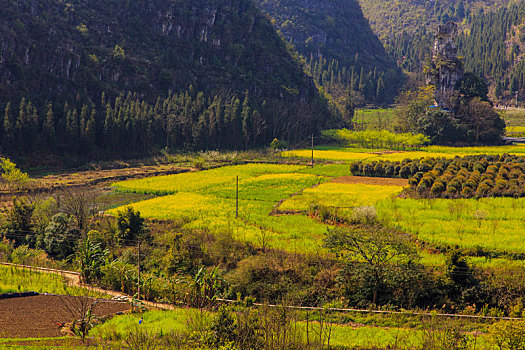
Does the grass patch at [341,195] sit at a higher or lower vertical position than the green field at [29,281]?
higher

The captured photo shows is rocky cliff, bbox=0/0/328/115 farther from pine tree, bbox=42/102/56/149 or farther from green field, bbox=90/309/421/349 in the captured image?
green field, bbox=90/309/421/349

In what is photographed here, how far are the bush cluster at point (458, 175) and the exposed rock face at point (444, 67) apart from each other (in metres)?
55.5

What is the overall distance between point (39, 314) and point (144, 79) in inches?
3521

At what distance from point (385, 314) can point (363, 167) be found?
43126 mm

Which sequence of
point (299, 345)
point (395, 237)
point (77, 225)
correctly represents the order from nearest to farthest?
point (299, 345), point (395, 237), point (77, 225)

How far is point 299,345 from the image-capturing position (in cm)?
1605

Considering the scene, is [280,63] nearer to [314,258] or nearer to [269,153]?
[269,153]

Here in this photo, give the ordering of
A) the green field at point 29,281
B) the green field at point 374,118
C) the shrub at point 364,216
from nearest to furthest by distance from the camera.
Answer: the green field at point 29,281 < the shrub at point 364,216 < the green field at point 374,118

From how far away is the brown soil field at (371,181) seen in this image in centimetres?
5719

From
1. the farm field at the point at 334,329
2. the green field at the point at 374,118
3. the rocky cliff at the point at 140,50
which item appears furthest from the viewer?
the green field at the point at 374,118

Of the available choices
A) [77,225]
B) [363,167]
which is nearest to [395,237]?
[77,225]

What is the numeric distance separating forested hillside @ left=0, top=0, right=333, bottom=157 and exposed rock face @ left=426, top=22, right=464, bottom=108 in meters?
29.0

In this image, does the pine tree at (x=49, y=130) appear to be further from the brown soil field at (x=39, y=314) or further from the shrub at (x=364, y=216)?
the shrub at (x=364, y=216)

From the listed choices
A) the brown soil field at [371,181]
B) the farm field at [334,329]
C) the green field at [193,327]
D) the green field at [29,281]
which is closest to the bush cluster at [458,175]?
→ the brown soil field at [371,181]
